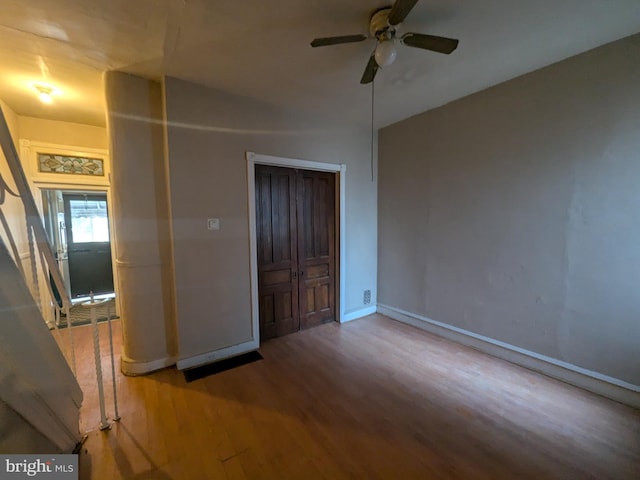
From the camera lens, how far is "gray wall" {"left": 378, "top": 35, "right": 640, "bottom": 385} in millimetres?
2135

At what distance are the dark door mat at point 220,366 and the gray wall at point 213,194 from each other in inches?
6.2

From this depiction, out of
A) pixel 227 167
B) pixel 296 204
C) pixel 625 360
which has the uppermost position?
pixel 227 167

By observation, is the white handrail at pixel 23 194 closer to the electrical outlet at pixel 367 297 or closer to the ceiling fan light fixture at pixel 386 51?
the ceiling fan light fixture at pixel 386 51

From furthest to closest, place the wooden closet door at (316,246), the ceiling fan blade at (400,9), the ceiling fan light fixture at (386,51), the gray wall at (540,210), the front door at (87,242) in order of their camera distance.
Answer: the front door at (87,242)
the wooden closet door at (316,246)
the gray wall at (540,210)
the ceiling fan light fixture at (386,51)
the ceiling fan blade at (400,9)

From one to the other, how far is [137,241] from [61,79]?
1.71 metres

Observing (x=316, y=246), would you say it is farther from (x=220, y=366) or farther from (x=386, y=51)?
(x=386, y=51)

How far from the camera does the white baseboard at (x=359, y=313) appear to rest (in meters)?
3.91

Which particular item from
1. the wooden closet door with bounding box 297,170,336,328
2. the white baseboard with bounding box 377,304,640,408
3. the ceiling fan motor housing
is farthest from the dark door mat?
the ceiling fan motor housing

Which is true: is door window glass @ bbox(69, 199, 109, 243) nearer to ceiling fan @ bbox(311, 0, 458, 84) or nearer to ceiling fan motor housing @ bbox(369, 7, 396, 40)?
ceiling fan @ bbox(311, 0, 458, 84)

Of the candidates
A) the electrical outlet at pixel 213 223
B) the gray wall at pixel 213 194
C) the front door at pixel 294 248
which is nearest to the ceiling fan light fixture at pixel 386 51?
the gray wall at pixel 213 194

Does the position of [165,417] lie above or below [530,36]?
below

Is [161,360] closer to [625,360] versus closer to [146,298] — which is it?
[146,298]

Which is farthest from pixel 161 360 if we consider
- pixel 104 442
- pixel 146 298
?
pixel 104 442

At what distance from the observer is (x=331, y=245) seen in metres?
3.82
